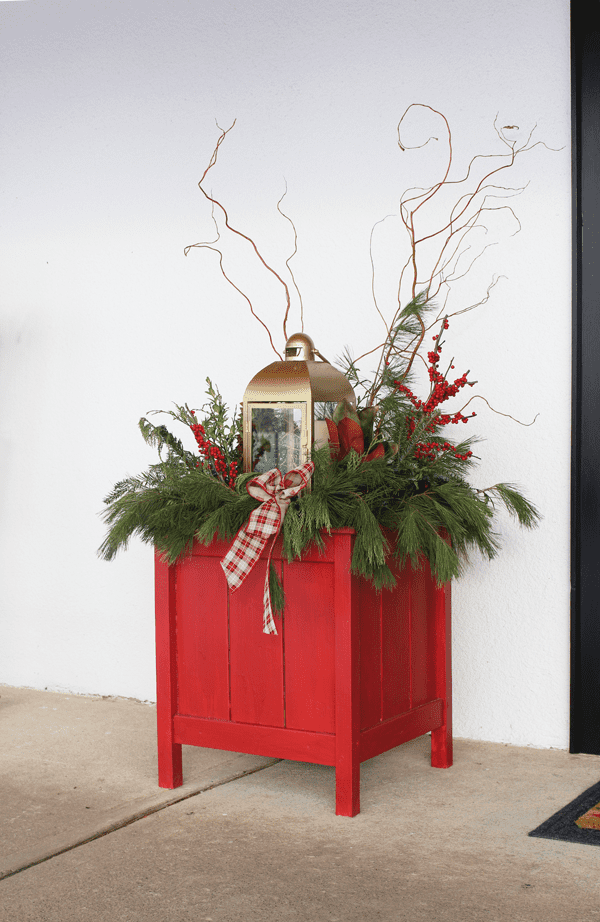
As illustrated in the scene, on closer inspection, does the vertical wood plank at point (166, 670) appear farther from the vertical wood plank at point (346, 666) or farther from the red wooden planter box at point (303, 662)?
the vertical wood plank at point (346, 666)

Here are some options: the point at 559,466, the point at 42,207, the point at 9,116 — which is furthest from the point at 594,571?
the point at 9,116

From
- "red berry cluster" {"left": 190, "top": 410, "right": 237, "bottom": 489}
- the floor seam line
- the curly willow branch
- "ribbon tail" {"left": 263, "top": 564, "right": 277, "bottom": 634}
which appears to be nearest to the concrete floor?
the floor seam line

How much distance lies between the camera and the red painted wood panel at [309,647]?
6.18 feet

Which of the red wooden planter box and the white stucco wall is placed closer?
the red wooden planter box

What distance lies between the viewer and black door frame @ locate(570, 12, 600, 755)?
2.26m

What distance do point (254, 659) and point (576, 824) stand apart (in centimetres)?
70

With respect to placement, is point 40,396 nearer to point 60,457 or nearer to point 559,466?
point 60,457

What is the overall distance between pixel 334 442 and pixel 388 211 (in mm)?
805

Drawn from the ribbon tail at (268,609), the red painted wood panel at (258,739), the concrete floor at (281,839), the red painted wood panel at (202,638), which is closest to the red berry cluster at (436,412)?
the ribbon tail at (268,609)

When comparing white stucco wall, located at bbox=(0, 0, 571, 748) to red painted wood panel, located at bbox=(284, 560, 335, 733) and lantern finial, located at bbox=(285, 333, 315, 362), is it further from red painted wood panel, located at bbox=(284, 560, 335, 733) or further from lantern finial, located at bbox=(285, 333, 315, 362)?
red painted wood panel, located at bbox=(284, 560, 335, 733)

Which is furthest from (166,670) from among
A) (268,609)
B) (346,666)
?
(346,666)

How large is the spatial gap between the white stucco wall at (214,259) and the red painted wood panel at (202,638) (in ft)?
2.32

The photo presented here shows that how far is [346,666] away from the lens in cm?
184

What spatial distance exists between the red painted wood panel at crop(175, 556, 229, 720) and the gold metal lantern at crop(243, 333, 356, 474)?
246mm
